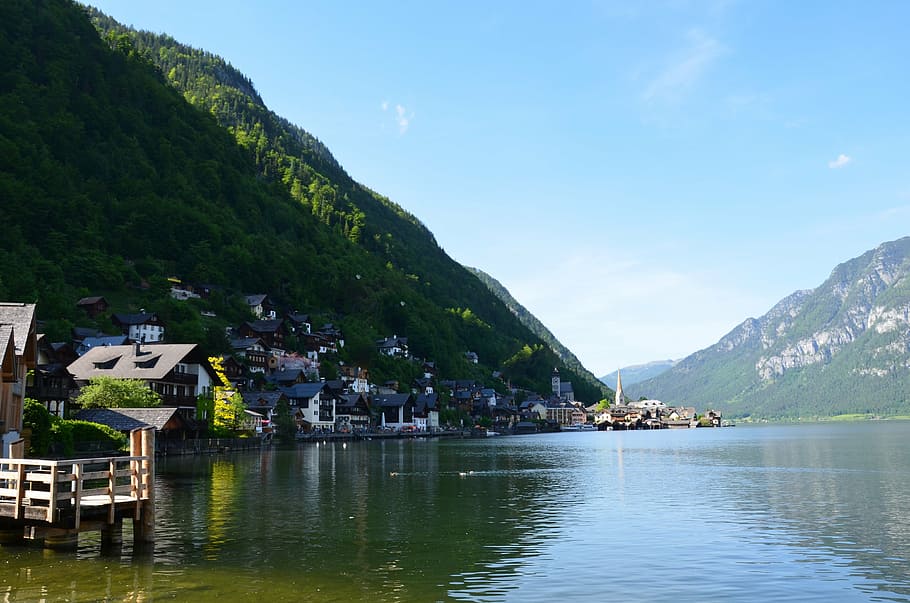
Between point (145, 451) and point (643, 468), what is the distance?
60744mm

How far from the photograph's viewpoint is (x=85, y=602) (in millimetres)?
22594

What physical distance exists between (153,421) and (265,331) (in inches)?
3858

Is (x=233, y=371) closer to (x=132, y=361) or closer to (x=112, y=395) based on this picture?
(x=132, y=361)

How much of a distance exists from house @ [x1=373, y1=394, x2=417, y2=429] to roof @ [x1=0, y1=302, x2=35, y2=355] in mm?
147209

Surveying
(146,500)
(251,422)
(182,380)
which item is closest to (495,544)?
(146,500)

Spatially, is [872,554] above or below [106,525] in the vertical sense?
below

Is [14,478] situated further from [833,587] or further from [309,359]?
[309,359]

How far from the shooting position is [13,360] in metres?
44.3

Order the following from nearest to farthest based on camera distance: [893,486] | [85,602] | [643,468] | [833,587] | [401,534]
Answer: [85,602], [833,587], [401,534], [893,486], [643,468]

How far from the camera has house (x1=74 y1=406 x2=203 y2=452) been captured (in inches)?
2928

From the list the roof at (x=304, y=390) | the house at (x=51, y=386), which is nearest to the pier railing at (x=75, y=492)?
the house at (x=51, y=386)

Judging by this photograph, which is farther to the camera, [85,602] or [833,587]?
[833,587]

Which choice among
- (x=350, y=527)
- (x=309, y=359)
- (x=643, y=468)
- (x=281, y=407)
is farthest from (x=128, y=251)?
(x=350, y=527)

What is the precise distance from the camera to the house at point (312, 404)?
15450 cm
